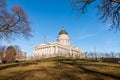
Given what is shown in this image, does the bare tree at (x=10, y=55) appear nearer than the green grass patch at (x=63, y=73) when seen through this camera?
No

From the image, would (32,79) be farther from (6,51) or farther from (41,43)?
(41,43)

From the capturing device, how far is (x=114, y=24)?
20.4 meters

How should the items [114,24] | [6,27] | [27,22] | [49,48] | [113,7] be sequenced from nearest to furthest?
[113,7] < [114,24] < [6,27] < [27,22] < [49,48]

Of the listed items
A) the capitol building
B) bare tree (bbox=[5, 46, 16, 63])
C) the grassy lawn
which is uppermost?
the capitol building

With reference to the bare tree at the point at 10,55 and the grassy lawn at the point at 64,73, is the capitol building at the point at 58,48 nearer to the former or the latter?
the bare tree at the point at 10,55

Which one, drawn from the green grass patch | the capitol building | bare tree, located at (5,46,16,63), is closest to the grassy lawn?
the green grass patch

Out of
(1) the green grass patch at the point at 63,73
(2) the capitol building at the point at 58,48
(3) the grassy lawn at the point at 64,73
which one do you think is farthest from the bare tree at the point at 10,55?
(3) the grassy lawn at the point at 64,73

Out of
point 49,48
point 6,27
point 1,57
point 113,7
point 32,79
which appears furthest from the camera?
point 49,48

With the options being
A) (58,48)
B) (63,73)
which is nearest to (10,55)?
(58,48)

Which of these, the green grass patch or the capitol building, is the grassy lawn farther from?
the capitol building

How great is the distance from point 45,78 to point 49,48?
107 metres

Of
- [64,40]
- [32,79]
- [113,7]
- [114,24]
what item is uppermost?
[64,40]

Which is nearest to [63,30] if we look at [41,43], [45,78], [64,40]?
[64,40]

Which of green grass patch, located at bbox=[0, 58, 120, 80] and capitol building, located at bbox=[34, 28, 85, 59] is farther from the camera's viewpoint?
capitol building, located at bbox=[34, 28, 85, 59]
